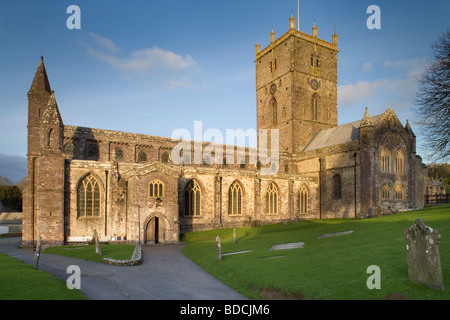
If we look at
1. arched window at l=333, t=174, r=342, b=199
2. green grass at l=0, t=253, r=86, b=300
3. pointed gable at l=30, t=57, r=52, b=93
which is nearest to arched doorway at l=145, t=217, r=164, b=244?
green grass at l=0, t=253, r=86, b=300

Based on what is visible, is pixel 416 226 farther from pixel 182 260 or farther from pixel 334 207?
pixel 334 207

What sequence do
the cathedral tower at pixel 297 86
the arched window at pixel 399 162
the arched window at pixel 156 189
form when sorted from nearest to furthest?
the arched window at pixel 156 189 → the arched window at pixel 399 162 → the cathedral tower at pixel 297 86

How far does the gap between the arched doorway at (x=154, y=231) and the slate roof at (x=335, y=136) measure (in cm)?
2719

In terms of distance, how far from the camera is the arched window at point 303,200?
1731 inches

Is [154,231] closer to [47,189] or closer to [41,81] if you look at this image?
[47,189]

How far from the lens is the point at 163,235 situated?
97.5ft

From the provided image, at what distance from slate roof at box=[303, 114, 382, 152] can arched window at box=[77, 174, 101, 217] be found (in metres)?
31.3

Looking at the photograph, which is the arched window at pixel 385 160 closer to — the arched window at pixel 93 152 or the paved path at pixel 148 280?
the paved path at pixel 148 280

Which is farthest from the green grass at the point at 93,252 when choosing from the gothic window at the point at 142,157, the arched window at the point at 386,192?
the arched window at the point at 386,192

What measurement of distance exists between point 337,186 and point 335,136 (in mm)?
8926
